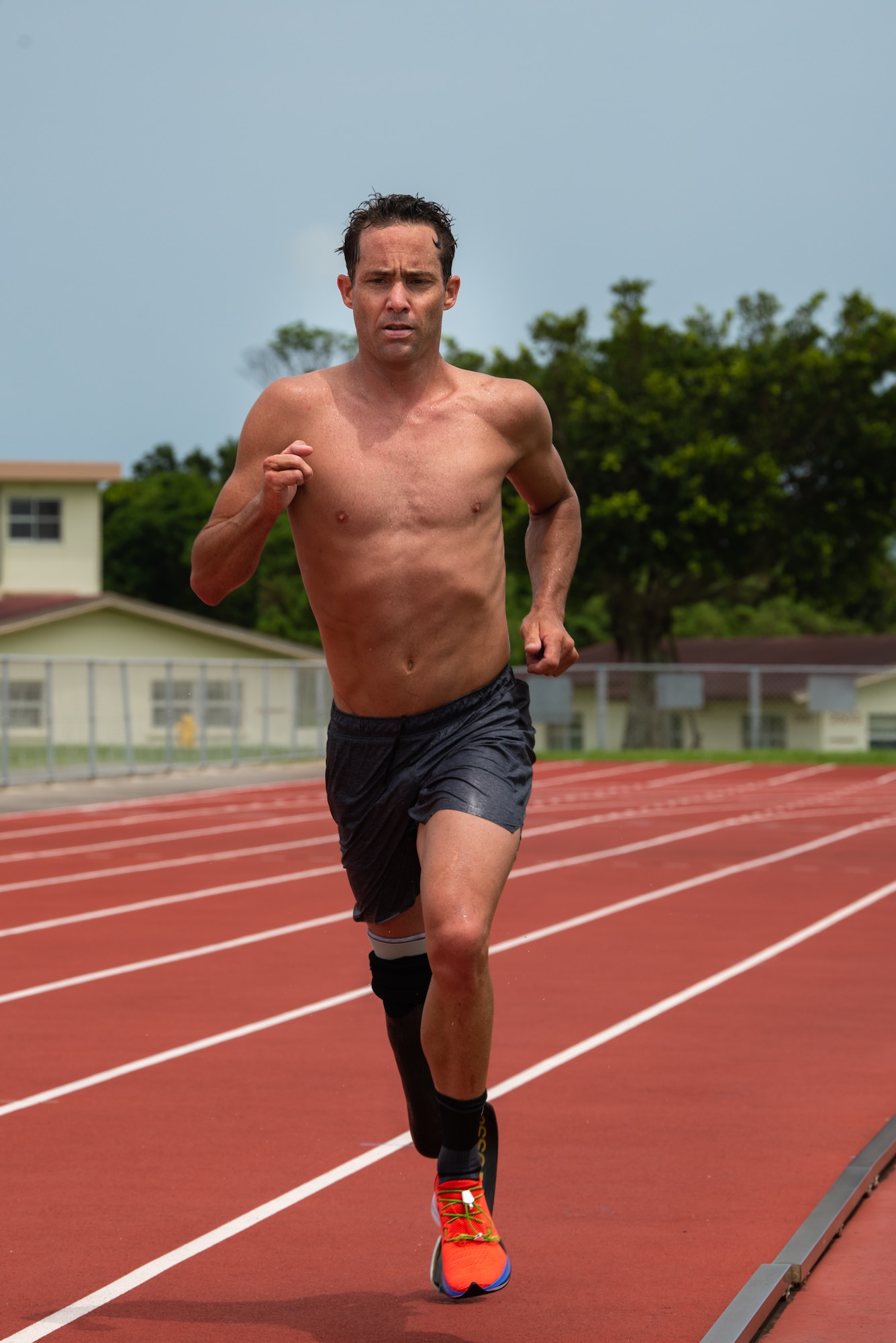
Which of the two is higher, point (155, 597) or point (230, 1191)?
point (155, 597)

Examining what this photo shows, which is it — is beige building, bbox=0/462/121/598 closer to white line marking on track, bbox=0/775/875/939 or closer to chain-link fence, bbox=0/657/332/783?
chain-link fence, bbox=0/657/332/783

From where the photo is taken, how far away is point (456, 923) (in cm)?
Answer: 360

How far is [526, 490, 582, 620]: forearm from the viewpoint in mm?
4082

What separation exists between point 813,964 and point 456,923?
21.4ft

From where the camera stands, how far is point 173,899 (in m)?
13.0

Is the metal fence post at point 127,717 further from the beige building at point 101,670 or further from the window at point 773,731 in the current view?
the window at point 773,731

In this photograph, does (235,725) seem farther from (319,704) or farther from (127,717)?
(127,717)

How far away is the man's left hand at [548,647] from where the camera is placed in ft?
12.5

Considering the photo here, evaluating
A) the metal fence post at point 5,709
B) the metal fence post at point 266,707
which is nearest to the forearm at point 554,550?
the metal fence post at point 5,709

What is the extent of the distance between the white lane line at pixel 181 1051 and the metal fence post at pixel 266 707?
23.8 metres

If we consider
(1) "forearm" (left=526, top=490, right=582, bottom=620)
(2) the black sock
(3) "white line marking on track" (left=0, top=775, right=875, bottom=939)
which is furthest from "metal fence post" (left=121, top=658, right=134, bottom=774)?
(2) the black sock

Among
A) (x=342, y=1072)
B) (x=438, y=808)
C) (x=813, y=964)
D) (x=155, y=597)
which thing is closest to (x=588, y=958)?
(x=813, y=964)

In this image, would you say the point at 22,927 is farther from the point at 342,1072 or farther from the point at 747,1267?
the point at 747,1267

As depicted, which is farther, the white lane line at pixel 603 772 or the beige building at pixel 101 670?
the white lane line at pixel 603 772
